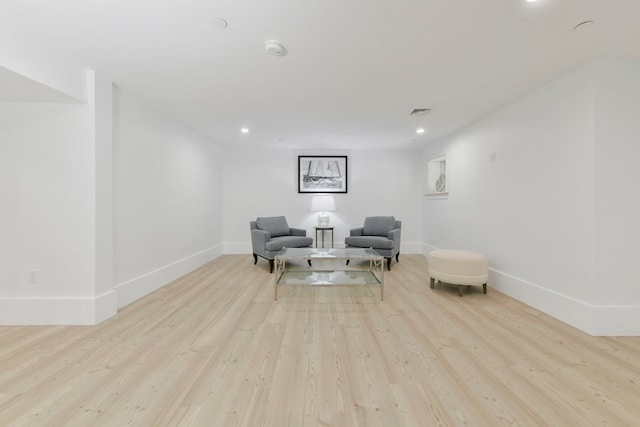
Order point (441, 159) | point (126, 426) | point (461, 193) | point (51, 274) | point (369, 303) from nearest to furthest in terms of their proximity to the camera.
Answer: point (126, 426) → point (51, 274) → point (369, 303) → point (461, 193) → point (441, 159)

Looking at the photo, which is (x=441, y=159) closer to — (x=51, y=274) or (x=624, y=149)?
(x=624, y=149)

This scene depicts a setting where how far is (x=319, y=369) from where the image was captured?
5.69 feet

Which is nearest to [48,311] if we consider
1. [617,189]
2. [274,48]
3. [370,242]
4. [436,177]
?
[274,48]

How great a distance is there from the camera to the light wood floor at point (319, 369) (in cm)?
136

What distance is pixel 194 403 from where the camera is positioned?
4.69 feet

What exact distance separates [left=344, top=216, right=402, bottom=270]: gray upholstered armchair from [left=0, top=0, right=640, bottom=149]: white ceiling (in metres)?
2.15

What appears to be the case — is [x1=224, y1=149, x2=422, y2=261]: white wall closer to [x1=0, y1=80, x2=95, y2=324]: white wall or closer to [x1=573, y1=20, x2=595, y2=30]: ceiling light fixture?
[x1=0, y1=80, x2=95, y2=324]: white wall

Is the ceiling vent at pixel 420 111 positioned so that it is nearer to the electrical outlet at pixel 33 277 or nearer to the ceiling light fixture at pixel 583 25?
the ceiling light fixture at pixel 583 25

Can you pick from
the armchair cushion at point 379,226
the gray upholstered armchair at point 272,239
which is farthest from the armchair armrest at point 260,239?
the armchair cushion at point 379,226

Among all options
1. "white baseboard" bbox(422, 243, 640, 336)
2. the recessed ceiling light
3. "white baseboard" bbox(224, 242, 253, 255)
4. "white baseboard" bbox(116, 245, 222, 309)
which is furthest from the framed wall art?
"white baseboard" bbox(116, 245, 222, 309)

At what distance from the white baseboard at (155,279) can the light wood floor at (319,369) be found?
0.23 m

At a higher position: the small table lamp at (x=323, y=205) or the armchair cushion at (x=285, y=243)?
the small table lamp at (x=323, y=205)

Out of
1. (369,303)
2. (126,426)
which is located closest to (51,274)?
(126,426)

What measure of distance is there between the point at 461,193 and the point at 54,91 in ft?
16.2
